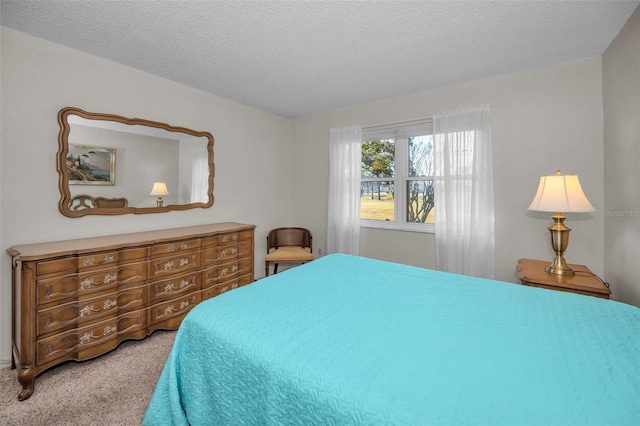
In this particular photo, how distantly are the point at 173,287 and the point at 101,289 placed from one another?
57 centimetres

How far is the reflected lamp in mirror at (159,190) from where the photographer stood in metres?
2.96

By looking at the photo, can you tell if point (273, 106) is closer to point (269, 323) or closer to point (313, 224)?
point (313, 224)

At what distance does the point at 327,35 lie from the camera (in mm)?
2146

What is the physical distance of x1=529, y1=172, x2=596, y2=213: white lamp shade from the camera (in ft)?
6.64

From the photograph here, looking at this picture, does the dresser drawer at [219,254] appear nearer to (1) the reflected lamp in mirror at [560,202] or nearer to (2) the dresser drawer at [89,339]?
(2) the dresser drawer at [89,339]

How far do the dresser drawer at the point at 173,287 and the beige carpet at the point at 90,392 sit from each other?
1.45 ft

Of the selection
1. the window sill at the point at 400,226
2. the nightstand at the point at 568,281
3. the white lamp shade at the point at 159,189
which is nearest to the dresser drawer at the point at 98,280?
the white lamp shade at the point at 159,189

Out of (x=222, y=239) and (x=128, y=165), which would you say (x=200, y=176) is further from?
(x=222, y=239)

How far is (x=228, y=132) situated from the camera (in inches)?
145

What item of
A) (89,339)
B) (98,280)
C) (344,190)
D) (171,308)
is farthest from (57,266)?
(344,190)

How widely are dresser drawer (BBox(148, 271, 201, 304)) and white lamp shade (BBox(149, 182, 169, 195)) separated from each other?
988 millimetres

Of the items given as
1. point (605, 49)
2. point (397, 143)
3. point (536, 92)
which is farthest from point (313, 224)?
point (605, 49)

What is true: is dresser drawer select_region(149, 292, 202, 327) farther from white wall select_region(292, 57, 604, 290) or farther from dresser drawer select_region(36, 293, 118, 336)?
white wall select_region(292, 57, 604, 290)

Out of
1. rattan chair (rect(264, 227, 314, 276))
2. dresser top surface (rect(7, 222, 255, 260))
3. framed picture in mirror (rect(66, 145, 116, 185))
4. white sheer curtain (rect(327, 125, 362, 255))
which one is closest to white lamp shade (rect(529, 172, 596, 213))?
white sheer curtain (rect(327, 125, 362, 255))
